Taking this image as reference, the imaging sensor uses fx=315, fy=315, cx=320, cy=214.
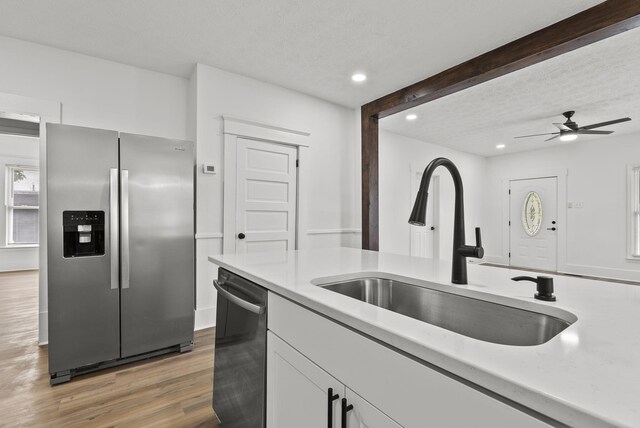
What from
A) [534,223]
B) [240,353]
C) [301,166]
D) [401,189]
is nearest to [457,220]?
[240,353]

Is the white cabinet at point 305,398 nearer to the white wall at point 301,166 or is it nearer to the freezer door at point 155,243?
the freezer door at point 155,243

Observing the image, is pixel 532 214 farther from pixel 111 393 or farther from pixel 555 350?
pixel 111 393

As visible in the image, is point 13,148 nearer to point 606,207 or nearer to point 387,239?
point 387,239

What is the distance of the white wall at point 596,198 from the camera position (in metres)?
5.65

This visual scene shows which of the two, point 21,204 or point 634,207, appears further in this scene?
point 21,204

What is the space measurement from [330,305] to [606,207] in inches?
286

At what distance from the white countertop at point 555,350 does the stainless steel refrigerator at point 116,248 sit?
1.79m

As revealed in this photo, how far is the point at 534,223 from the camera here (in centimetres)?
680

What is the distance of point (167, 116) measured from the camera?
135 inches

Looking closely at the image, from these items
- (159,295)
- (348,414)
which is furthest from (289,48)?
(348,414)

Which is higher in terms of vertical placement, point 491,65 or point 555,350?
point 491,65

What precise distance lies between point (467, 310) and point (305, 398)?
60 cm

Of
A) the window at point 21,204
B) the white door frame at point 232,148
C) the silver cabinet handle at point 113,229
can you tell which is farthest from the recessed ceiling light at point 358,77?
the window at point 21,204

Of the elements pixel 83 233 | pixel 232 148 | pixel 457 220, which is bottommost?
pixel 83 233
